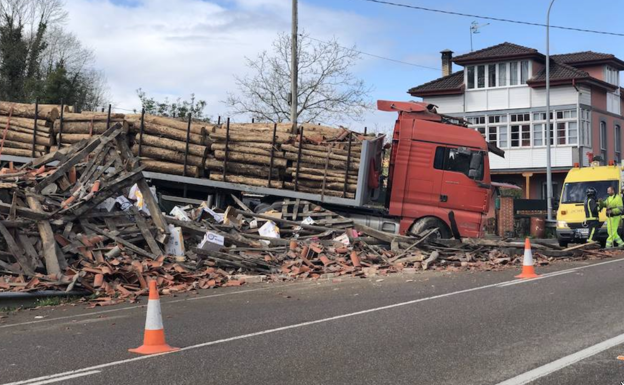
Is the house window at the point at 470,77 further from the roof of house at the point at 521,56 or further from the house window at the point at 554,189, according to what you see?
the house window at the point at 554,189

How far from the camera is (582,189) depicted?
21.2m

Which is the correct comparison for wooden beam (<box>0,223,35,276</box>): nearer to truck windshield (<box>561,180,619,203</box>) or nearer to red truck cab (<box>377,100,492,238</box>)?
red truck cab (<box>377,100,492,238</box>)

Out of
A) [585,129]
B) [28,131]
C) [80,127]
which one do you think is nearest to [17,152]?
[28,131]

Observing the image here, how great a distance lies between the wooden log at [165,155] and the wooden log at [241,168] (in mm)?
249

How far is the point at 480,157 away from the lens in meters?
16.4

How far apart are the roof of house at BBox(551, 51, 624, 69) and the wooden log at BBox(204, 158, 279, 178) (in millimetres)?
32336

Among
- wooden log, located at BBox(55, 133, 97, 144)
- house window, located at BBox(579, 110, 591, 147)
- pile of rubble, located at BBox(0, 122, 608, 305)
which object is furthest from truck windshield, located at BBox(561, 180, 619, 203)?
house window, located at BBox(579, 110, 591, 147)

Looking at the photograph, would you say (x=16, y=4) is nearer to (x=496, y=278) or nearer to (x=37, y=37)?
(x=37, y=37)

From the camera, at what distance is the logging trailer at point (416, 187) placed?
15.9 metres

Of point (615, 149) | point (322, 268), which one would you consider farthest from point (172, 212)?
point (615, 149)

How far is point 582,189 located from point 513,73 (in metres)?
19.6

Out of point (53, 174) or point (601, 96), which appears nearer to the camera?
point (53, 174)

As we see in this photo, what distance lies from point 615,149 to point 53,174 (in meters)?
38.7

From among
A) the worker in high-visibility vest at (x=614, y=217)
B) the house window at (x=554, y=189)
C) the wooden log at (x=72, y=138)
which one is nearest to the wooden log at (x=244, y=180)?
the wooden log at (x=72, y=138)
